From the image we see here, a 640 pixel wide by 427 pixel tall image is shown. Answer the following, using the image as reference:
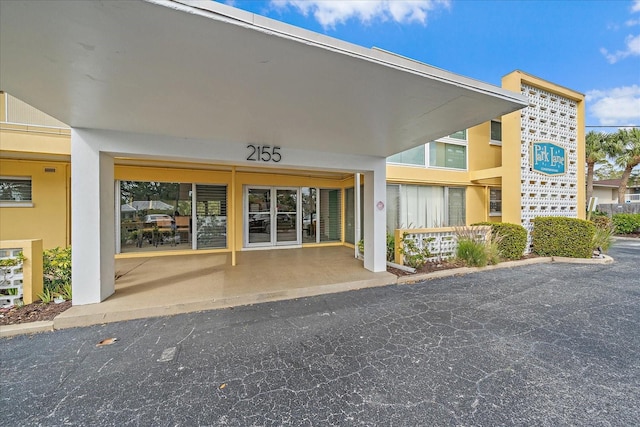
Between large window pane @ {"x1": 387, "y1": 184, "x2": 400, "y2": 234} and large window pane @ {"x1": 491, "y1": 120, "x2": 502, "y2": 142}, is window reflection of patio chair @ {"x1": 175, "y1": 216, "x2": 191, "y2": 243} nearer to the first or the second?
large window pane @ {"x1": 387, "y1": 184, "x2": 400, "y2": 234}

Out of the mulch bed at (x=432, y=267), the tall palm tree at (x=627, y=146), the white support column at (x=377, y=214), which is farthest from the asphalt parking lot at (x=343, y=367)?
the tall palm tree at (x=627, y=146)

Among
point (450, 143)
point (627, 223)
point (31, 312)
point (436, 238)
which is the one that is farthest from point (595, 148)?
point (31, 312)

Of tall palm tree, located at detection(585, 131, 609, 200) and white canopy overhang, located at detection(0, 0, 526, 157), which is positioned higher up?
tall palm tree, located at detection(585, 131, 609, 200)

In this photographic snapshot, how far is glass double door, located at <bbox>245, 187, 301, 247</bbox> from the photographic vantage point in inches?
348

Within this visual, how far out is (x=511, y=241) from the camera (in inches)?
268

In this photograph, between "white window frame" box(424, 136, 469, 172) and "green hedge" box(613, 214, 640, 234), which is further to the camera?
"green hedge" box(613, 214, 640, 234)

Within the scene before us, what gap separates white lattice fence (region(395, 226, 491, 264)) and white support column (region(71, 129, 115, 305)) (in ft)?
19.1

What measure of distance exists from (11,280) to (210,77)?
4.46 meters

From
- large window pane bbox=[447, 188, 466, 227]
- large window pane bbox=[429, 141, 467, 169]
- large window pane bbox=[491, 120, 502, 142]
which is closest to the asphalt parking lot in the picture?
large window pane bbox=[447, 188, 466, 227]

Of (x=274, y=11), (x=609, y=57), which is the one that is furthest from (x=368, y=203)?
(x=609, y=57)

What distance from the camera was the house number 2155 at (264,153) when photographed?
14.8ft

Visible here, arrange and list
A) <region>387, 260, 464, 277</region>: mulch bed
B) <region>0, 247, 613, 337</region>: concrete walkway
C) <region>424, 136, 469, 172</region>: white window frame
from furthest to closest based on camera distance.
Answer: <region>424, 136, 469, 172</region>: white window frame → <region>387, 260, 464, 277</region>: mulch bed → <region>0, 247, 613, 337</region>: concrete walkway

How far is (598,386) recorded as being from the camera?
2.13 meters

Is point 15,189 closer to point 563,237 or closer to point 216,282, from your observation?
point 216,282
